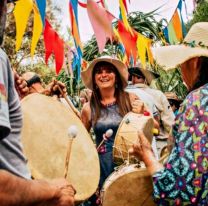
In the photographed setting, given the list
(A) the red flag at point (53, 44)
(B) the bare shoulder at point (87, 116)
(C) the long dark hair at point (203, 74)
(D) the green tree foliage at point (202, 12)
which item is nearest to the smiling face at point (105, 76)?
(B) the bare shoulder at point (87, 116)

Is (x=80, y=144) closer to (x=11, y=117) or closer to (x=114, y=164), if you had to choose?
(x=114, y=164)

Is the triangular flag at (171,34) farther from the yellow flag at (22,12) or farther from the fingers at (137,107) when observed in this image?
the yellow flag at (22,12)

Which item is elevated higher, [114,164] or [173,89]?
[114,164]

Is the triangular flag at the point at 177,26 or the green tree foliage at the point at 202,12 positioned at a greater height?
Answer: the triangular flag at the point at 177,26

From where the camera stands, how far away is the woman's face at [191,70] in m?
2.31

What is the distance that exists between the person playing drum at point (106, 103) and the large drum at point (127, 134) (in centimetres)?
34

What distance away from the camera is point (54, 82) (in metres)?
3.76

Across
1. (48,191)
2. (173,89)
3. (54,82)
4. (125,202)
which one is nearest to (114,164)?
(54,82)

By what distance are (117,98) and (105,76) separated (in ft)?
0.91

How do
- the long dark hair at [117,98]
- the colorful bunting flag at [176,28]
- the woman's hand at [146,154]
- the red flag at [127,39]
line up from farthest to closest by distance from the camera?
the colorful bunting flag at [176,28], the red flag at [127,39], the long dark hair at [117,98], the woman's hand at [146,154]

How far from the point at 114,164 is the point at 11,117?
2.86 meters

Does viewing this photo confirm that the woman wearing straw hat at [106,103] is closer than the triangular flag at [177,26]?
Yes

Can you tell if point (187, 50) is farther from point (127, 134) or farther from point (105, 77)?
point (105, 77)

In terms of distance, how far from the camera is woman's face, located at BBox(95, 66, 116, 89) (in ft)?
15.5
